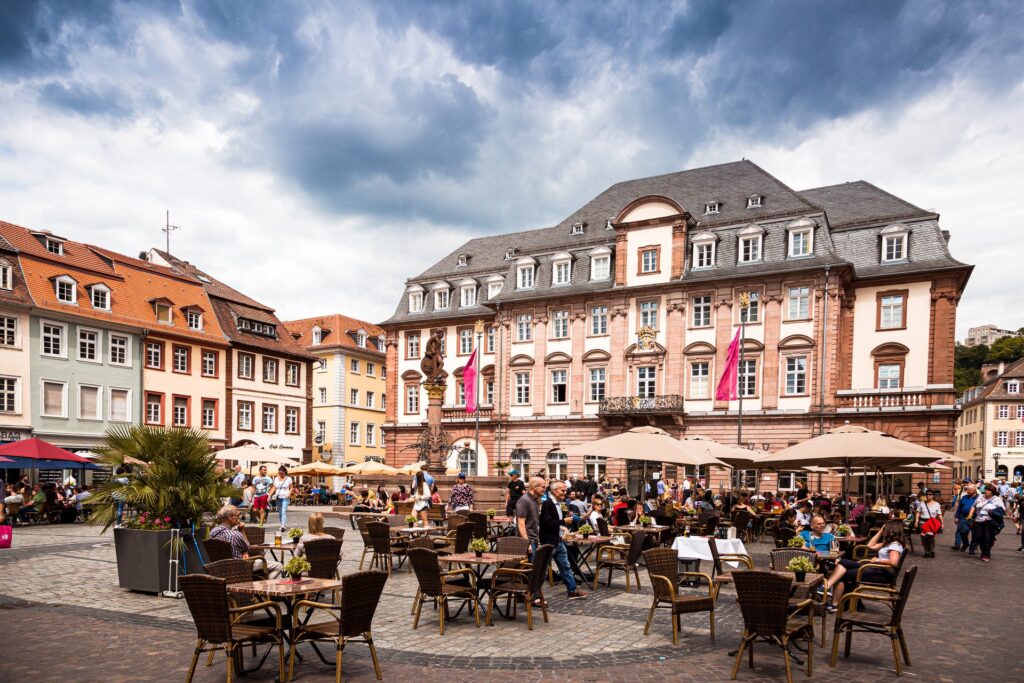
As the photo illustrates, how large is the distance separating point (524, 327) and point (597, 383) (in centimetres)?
583

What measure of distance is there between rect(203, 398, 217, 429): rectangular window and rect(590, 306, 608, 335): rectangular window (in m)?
21.5

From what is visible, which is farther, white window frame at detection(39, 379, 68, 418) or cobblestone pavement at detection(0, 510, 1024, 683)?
white window frame at detection(39, 379, 68, 418)

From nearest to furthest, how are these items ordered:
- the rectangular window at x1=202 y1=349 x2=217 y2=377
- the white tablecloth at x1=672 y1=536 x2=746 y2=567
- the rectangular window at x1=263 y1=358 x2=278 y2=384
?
the white tablecloth at x1=672 y1=536 x2=746 y2=567 < the rectangular window at x1=202 y1=349 x2=217 y2=377 < the rectangular window at x1=263 y1=358 x2=278 y2=384

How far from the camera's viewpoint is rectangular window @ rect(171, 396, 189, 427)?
40.8 metres

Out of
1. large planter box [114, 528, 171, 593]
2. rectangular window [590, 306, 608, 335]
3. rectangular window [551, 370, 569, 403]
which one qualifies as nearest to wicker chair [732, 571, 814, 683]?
large planter box [114, 528, 171, 593]

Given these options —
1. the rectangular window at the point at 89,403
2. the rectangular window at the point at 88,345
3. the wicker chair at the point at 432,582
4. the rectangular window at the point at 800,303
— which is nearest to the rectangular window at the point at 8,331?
the rectangular window at the point at 88,345

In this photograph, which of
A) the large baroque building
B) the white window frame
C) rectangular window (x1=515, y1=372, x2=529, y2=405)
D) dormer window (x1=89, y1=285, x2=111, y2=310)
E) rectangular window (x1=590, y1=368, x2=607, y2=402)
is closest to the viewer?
the white window frame

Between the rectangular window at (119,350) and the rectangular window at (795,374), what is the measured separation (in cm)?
3275

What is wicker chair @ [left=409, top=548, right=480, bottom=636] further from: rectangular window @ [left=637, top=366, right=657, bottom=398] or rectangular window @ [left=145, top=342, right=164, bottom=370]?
rectangular window @ [left=145, top=342, right=164, bottom=370]

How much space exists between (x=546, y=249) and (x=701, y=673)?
40240mm

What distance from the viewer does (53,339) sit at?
35344 mm

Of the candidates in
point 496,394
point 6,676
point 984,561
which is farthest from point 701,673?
point 496,394

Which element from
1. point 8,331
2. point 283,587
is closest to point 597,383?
point 8,331

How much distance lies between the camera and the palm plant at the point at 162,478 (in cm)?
1102
